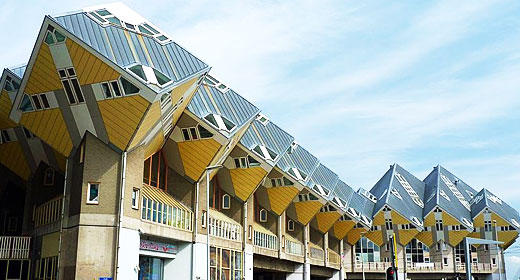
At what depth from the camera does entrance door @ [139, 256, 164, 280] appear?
35.0 meters

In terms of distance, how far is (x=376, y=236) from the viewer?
84938 mm

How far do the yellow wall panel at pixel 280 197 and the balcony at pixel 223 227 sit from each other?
898 cm

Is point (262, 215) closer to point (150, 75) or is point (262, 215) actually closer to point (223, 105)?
point (223, 105)

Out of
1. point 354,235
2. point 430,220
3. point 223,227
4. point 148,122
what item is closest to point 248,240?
point 223,227

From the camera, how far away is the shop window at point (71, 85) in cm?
2916

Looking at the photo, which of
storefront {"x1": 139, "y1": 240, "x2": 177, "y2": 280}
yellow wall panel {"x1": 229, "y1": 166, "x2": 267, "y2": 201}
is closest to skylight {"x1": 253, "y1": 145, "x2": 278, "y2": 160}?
yellow wall panel {"x1": 229, "y1": 166, "x2": 267, "y2": 201}

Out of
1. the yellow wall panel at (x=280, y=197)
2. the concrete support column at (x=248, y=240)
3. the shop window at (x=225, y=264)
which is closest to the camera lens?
the shop window at (x=225, y=264)

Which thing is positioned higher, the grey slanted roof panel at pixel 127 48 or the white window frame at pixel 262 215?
the grey slanted roof panel at pixel 127 48

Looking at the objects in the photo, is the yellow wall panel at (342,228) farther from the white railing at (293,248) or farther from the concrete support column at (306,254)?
the white railing at (293,248)

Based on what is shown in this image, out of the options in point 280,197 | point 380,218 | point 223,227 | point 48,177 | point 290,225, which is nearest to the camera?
point 48,177

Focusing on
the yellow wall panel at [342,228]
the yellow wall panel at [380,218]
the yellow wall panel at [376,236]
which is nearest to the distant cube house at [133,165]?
the yellow wall panel at [342,228]

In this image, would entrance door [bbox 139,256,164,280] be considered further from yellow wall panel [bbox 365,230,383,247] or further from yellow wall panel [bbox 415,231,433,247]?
yellow wall panel [bbox 415,231,433,247]

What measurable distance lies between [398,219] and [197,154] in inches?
2046

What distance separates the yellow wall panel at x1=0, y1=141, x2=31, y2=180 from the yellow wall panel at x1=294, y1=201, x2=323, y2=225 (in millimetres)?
30399
